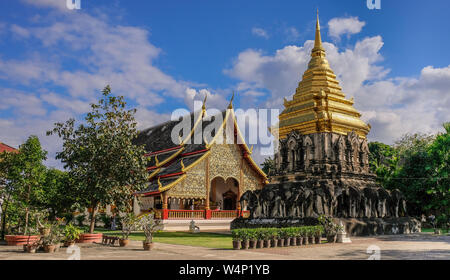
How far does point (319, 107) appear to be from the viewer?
70.4ft

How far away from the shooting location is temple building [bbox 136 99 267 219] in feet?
86.7

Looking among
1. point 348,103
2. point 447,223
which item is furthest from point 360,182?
point 447,223

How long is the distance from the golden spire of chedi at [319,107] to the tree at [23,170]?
42.3ft

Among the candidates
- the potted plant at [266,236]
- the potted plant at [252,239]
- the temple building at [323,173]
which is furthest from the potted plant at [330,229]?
the potted plant at [252,239]

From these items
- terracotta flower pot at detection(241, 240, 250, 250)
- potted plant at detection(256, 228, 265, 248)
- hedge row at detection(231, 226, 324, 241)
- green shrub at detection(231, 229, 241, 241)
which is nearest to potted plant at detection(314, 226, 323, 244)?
hedge row at detection(231, 226, 324, 241)

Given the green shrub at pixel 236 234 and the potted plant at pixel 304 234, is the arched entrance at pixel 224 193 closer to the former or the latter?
the potted plant at pixel 304 234

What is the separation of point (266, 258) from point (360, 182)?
12588 mm

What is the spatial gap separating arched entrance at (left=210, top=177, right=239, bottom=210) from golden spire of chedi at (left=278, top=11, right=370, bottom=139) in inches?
393

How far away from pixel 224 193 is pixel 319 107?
13.0 meters

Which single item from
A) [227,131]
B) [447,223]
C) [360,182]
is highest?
[227,131]

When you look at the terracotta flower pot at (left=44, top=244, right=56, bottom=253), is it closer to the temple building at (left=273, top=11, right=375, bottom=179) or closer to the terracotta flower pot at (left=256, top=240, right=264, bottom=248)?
the terracotta flower pot at (left=256, top=240, right=264, bottom=248)
